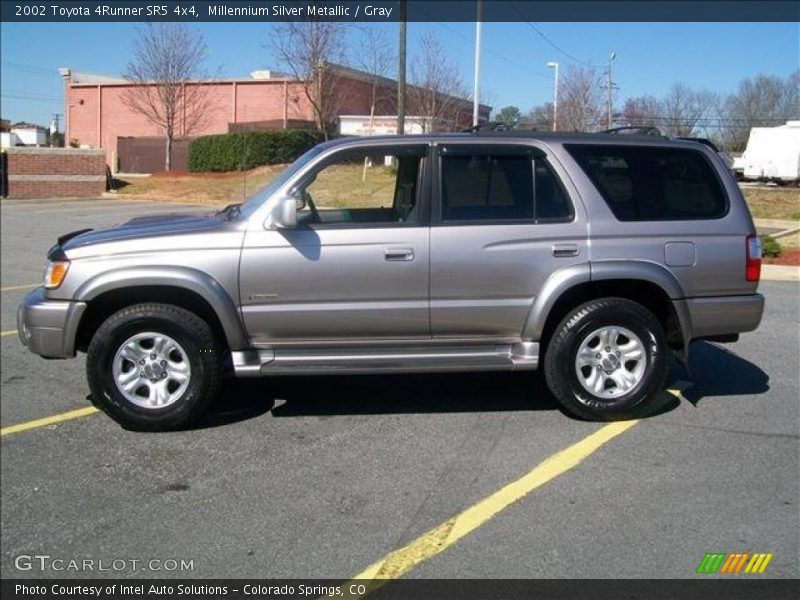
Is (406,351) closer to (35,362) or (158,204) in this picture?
(35,362)

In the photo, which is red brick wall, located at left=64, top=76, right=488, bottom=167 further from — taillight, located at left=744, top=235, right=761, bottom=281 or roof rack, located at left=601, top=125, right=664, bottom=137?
taillight, located at left=744, top=235, right=761, bottom=281

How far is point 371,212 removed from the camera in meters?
5.46

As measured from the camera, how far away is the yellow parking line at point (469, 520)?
328cm

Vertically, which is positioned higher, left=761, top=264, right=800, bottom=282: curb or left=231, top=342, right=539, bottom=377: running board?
left=761, top=264, right=800, bottom=282: curb

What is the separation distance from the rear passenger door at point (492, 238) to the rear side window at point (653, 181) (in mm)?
297

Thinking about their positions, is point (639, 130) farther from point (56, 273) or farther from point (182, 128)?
point (182, 128)

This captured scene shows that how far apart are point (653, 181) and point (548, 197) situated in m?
0.76

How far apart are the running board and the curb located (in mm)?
8400

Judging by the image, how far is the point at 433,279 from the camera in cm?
490

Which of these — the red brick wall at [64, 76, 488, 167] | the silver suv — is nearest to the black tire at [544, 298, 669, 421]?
the silver suv

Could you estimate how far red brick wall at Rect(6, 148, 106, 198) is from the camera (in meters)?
26.4

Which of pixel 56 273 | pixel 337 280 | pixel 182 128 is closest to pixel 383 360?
pixel 337 280

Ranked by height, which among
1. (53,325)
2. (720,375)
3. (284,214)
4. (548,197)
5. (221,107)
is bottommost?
Result: (720,375)
